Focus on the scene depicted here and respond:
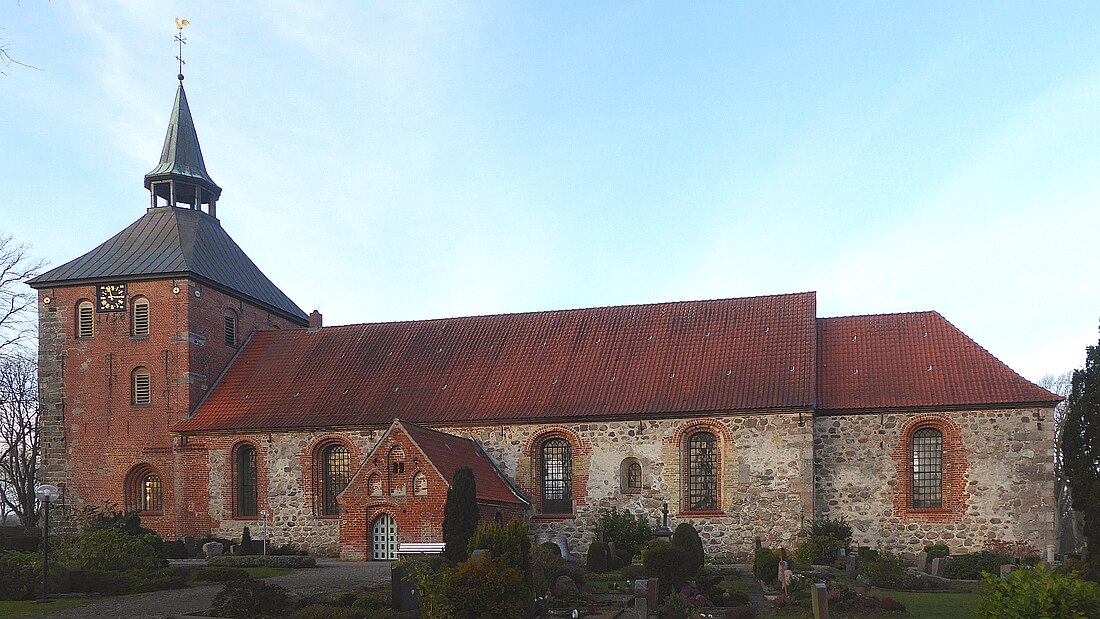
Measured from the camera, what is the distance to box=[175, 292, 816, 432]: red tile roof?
976 inches

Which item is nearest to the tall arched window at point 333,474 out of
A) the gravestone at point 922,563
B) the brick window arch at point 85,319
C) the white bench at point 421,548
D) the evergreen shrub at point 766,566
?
the white bench at point 421,548

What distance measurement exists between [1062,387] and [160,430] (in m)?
42.7

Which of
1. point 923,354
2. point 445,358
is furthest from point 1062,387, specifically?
point 445,358

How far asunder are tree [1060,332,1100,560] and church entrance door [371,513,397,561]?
49.8 feet

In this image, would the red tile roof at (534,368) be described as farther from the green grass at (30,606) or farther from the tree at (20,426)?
the tree at (20,426)

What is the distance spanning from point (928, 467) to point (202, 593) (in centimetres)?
1711

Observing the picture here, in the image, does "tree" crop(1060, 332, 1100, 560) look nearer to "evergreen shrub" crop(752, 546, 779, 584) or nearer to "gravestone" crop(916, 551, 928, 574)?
"evergreen shrub" crop(752, 546, 779, 584)

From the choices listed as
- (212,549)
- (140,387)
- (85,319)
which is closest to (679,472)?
(212,549)

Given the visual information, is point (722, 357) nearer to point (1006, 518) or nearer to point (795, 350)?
point (795, 350)

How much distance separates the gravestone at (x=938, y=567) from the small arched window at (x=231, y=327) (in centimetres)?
2182

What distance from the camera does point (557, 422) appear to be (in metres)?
25.1

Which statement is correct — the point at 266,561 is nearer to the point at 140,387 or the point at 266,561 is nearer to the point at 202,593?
the point at 202,593

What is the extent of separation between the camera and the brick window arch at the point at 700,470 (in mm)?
24094

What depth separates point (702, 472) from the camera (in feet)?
79.7
